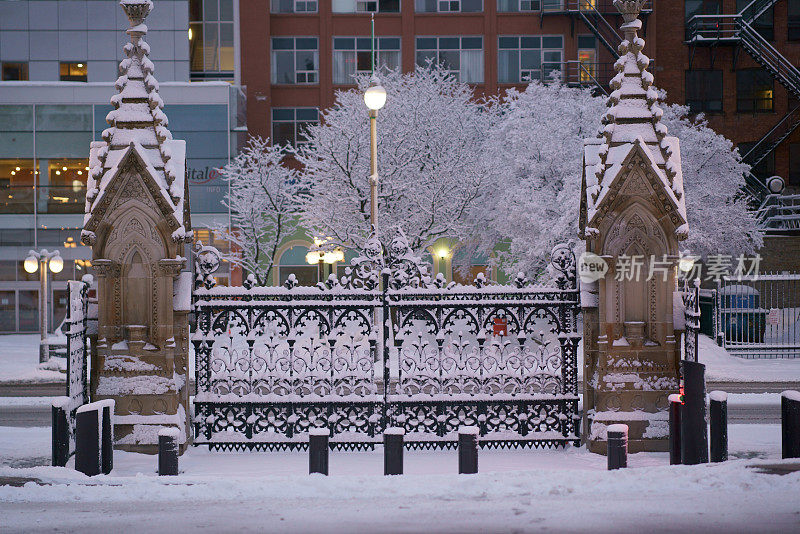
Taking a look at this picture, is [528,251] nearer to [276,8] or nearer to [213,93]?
[213,93]

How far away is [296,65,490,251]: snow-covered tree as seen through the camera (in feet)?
98.3

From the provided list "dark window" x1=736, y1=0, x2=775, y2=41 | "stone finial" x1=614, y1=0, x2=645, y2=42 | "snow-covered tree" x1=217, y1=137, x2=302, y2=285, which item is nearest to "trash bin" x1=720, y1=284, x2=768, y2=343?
"stone finial" x1=614, y1=0, x2=645, y2=42

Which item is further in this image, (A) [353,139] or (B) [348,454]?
(A) [353,139]

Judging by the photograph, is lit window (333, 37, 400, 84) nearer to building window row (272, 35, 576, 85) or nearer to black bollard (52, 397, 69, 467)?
building window row (272, 35, 576, 85)

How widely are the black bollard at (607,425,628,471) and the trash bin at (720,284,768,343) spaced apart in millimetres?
17423

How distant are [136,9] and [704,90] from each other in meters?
39.3

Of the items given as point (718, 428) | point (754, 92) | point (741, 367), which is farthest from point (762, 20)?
point (718, 428)

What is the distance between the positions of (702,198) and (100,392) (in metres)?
25.6

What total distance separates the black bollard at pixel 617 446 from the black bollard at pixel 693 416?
97 centimetres

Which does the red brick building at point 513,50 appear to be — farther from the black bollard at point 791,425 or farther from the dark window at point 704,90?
the black bollard at point 791,425

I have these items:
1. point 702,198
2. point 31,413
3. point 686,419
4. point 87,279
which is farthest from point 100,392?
point 702,198

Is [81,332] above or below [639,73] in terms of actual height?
below

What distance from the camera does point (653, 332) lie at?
10.7 meters

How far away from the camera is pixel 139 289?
34.7 feet
